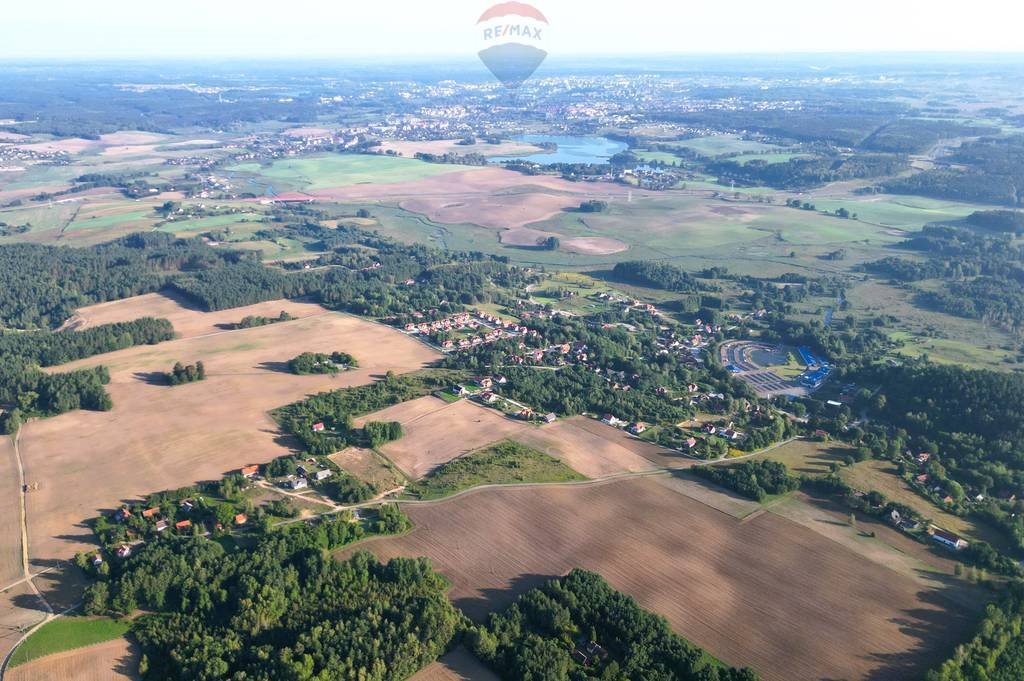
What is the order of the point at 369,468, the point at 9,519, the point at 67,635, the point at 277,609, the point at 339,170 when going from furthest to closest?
the point at 339,170, the point at 369,468, the point at 9,519, the point at 277,609, the point at 67,635

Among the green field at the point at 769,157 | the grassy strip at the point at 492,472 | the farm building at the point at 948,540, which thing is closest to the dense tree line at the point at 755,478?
the farm building at the point at 948,540

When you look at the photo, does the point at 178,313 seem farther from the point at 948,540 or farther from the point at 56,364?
the point at 948,540

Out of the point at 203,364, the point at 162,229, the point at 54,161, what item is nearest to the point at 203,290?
the point at 203,364

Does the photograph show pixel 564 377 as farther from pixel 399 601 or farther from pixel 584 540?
pixel 399 601

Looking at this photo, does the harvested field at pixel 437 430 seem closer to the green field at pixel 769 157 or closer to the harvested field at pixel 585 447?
the harvested field at pixel 585 447

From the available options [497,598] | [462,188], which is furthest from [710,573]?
[462,188]

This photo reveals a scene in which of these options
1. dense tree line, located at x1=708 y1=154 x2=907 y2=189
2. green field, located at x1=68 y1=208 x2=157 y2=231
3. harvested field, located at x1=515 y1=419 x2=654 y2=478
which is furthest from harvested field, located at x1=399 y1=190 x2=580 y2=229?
harvested field, located at x1=515 y1=419 x2=654 y2=478
